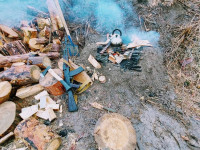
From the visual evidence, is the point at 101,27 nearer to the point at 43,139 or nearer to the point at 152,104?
the point at 152,104

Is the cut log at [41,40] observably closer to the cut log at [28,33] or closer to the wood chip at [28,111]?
the cut log at [28,33]

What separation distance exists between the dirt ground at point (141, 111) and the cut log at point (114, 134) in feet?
Answer: 1.87

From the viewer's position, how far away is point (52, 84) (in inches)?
126

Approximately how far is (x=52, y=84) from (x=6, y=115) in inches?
44.8

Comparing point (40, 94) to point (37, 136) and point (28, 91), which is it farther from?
point (37, 136)

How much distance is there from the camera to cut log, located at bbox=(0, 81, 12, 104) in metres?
2.89

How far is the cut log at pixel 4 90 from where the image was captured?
2892mm

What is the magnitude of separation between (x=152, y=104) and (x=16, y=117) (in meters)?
3.33

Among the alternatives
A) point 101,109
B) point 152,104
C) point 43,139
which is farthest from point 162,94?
point 43,139

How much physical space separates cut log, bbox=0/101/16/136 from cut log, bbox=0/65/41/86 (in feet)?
1.93

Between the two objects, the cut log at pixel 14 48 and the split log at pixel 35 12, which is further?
the split log at pixel 35 12

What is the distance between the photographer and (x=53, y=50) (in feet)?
14.8

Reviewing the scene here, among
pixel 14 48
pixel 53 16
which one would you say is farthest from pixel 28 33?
pixel 53 16

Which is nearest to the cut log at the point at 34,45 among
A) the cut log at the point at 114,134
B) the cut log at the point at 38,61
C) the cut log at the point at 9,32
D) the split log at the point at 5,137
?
the cut log at the point at 9,32
